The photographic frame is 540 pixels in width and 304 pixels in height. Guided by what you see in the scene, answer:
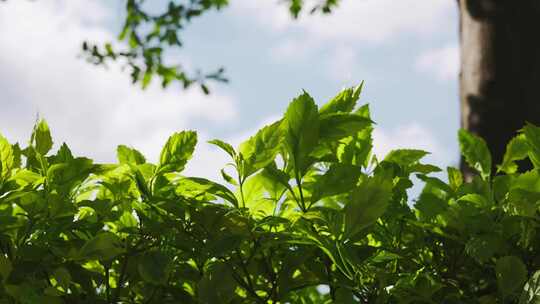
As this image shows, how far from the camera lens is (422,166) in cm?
178

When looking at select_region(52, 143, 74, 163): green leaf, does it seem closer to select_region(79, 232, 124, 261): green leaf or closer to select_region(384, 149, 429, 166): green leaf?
select_region(79, 232, 124, 261): green leaf

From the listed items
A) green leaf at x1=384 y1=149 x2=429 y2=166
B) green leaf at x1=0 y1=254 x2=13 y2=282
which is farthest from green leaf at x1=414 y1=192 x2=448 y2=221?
green leaf at x1=0 y1=254 x2=13 y2=282

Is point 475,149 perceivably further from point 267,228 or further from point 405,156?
point 267,228

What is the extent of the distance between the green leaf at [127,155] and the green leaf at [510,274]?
84 cm

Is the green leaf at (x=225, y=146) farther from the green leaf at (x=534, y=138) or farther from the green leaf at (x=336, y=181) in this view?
the green leaf at (x=534, y=138)

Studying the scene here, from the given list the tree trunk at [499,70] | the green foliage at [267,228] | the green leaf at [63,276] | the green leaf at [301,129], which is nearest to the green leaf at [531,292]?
the green foliage at [267,228]

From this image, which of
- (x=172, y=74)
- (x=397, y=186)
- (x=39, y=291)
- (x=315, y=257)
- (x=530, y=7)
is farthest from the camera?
(x=172, y=74)

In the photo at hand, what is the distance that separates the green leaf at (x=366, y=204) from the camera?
1.38 m

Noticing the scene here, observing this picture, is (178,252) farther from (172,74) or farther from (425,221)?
(172,74)

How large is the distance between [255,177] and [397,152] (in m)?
0.39

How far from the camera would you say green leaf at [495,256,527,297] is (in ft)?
4.72

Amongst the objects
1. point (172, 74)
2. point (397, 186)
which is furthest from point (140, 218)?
point (172, 74)

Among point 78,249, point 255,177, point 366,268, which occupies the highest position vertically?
point 255,177

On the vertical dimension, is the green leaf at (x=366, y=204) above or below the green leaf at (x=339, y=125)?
below
